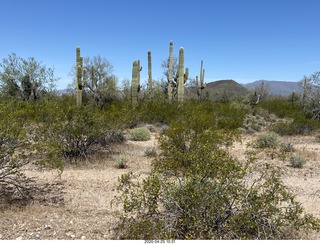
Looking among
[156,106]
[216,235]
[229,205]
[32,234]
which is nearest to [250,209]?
[229,205]

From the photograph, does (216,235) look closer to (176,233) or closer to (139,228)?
(176,233)

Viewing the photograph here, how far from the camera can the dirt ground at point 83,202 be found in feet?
14.7

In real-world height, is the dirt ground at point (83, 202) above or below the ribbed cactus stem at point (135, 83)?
below

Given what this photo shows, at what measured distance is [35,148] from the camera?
5695mm

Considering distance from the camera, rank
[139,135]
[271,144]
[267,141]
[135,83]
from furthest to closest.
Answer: [135,83] < [139,135] < [267,141] < [271,144]

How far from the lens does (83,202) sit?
578 cm

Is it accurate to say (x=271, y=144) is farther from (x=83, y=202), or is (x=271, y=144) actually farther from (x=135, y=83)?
(x=135, y=83)

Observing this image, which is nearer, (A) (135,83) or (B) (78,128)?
(B) (78,128)

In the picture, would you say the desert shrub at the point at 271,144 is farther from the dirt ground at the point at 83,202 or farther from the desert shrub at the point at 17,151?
the desert shrub at the point at 17,151

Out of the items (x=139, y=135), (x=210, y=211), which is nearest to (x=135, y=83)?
(x=139, y=135)

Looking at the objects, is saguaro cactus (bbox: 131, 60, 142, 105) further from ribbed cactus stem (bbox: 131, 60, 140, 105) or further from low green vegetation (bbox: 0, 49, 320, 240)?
low green vegetation (bbox: 0, 49, 320, 240)

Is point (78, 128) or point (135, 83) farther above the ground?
point (135, 83)

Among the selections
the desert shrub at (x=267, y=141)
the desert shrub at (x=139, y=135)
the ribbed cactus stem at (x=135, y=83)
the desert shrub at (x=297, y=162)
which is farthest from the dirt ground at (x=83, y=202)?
the ribbed cactus stem at (x=135, y=83)

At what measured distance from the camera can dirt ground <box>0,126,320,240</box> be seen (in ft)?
14.7
